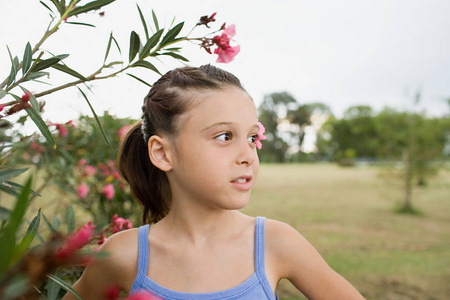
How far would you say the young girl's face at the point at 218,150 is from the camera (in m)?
1.07

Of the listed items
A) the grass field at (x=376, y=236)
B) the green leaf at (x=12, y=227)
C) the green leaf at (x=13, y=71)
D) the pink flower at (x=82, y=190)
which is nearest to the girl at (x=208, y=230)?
the green leaf at (x=13, y=71)

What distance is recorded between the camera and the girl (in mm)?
1079

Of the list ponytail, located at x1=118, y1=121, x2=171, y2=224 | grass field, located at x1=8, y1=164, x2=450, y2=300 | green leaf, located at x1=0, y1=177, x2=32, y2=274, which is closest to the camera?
green leaf, located at x1=0, y1=177, x2=32, y2=274

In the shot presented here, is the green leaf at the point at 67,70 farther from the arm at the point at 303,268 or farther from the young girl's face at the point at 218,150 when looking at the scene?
the arm at the point at 303,268

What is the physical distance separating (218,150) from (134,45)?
0.33 meters

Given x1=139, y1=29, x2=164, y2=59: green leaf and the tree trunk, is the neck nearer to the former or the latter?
x1=139, y1=29, x2=164, y2=59: green leaf

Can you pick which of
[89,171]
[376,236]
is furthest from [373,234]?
[89,171]

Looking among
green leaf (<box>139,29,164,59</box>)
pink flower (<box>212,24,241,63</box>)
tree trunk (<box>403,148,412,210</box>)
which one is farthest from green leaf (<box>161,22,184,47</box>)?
tree trunk (<box>403,148,412,210</box>)

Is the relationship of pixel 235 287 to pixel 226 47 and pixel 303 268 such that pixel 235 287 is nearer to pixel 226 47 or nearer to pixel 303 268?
pixel 303 268

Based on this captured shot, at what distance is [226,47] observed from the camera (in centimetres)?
109

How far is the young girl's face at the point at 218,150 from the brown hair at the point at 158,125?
45mm

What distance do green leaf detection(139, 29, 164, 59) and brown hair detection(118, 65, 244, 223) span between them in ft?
0.68

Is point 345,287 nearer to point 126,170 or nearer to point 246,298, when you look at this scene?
point 246,298

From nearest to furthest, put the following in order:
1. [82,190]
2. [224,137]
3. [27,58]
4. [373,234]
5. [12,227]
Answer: [12,227], [27,58], [224,137], [82,190], [373,234]
